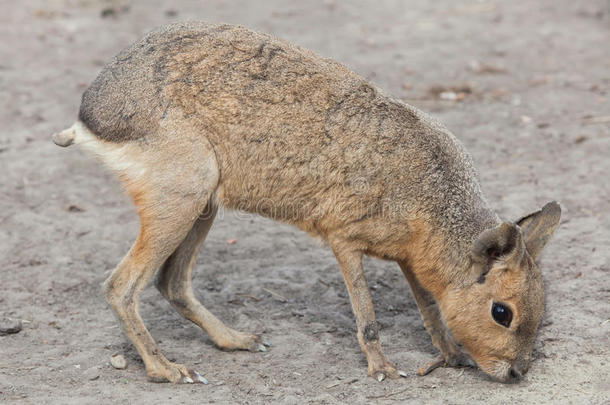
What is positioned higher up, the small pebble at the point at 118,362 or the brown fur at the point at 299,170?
the brown fur at the point at 299,170

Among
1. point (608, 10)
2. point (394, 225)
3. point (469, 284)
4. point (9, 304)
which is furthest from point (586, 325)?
point (608, 10)

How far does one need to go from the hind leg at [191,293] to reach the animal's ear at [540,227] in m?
1.78

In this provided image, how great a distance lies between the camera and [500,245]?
438cm

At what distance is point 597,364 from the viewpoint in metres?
4.65

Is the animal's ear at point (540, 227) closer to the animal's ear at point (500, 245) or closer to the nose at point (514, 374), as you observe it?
the animal's ear at point (500, 245)

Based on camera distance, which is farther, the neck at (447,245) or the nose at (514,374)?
the neck at (447,245)

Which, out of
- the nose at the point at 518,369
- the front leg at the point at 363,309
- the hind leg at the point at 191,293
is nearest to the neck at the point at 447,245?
the front leg at the point at 363,309

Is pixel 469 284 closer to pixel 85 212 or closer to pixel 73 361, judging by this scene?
pixel 73 361

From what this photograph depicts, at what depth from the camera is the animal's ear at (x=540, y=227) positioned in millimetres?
4527

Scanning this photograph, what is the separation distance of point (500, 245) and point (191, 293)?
6.69 ft

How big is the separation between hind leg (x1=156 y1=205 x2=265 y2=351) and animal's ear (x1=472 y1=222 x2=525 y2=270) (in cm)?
155

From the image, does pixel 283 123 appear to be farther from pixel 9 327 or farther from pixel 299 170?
pixel 9 327

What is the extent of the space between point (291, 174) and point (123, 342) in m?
1.52

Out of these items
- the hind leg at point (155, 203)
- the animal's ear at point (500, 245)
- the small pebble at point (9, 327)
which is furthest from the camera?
the small pebble at point (9, 327)
